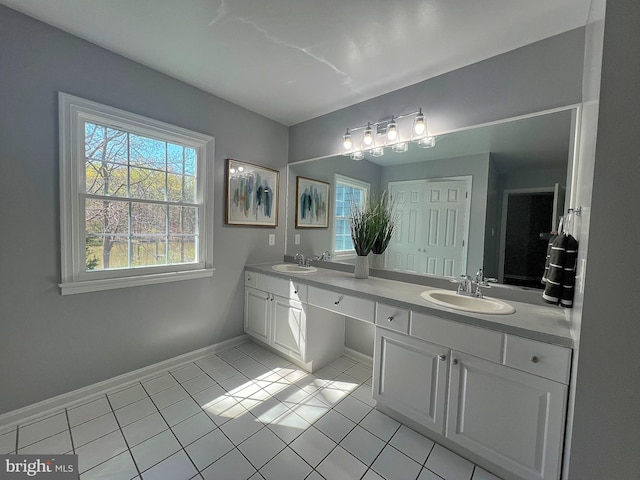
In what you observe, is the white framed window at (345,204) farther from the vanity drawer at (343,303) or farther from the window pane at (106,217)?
the window pane at (106,217)

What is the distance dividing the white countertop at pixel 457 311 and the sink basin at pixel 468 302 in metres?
0.04

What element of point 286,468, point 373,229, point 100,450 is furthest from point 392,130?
point 100,450

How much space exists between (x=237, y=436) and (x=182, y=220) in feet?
5.47

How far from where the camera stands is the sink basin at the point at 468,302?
1455mm

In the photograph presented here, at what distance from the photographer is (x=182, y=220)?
229 cm

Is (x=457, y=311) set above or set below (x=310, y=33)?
below

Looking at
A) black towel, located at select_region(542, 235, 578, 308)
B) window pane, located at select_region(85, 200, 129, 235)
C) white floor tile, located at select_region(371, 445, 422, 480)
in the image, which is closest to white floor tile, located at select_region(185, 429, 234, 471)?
white floor tile, located at select_region(371, 445, 422, 480)

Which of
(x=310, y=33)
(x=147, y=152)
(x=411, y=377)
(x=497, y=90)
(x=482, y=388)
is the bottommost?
(x=411, y=377)

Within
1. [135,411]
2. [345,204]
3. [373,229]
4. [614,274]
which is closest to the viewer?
[614,274]

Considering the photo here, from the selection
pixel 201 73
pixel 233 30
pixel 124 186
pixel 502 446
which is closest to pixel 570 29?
pixel 233 30

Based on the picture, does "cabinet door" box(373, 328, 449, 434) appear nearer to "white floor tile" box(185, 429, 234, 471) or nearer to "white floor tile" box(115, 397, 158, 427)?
"white floor tile" box(185, 429, 234, 471)

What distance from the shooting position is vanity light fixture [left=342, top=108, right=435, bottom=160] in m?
2.02

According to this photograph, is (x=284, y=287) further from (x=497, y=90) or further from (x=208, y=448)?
(x=497, y=90)

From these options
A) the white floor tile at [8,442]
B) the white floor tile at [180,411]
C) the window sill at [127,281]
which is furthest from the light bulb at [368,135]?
the white floor tile at [8,442]
